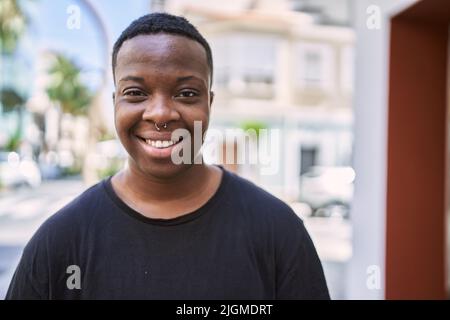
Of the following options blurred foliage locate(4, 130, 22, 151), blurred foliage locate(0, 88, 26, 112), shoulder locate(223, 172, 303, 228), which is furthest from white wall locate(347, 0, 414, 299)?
blurred foliage locate(0, 88, 26, 112)

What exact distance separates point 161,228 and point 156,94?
0.34 meters

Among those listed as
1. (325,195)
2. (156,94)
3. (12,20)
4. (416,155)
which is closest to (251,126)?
(12,20)

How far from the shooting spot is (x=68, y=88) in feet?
12.6

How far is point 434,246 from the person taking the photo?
256 centimetres

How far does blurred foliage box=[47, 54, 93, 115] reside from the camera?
258 centimetres

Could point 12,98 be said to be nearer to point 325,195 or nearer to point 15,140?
point 15,140

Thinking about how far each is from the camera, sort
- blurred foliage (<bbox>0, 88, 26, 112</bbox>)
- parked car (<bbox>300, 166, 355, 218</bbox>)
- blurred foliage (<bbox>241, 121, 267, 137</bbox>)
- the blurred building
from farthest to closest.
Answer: the blurred building < parked car (<bbox>300, 166, 355, 218</bbox>) < blurred foliage (<bbox>0, 88, 26, 112</bbox>) < blurred foliage (<bbox>241, 121, 267, 137</bbox>)

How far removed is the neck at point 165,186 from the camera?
1374 mm

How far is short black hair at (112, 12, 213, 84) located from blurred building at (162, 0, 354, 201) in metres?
7.85

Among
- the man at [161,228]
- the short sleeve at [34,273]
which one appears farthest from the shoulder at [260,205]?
the short sleeve at [34,273]

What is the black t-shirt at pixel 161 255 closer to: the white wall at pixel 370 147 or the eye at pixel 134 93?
the eye at pixel 134 93

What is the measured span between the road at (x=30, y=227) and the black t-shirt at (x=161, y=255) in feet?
1.78

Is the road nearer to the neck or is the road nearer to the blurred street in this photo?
the blurred street
